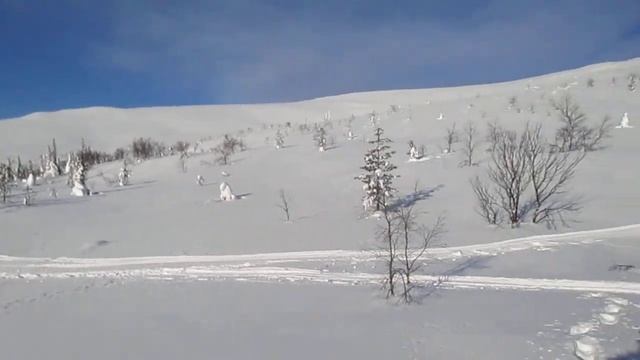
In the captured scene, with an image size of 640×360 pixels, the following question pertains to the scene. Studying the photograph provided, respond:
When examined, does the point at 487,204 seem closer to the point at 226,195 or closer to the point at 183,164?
the point at 226,195

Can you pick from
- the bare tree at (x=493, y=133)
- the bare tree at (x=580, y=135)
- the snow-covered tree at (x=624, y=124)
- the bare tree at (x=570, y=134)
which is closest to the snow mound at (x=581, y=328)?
the bare tree at (x=580, y=135)

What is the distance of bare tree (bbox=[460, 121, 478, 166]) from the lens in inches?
1447

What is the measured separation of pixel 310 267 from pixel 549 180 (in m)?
15.9

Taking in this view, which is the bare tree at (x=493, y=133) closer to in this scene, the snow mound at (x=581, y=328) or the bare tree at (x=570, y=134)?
the bare tree at (x=570, y=134)

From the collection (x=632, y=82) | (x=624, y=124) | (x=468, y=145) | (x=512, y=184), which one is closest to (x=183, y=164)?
(x=468, y=145)

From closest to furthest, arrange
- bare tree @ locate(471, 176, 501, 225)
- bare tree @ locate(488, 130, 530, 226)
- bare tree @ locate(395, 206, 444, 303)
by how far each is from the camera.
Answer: bare tree @ locate(395, 206, 444, 303)
bare tree @ locate(488, 130, 530, 226)
bare tree @ locate(471, 176, 501, 225)

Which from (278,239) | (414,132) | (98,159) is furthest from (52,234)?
(98,159)

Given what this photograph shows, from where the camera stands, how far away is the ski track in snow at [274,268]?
50.4 ft

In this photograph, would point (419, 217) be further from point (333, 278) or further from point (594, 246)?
point (333, 278)

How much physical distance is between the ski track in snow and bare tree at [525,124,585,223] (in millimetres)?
3540

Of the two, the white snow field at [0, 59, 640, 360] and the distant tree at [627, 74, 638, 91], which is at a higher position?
the distant tree at [627, 74, 638, 91]

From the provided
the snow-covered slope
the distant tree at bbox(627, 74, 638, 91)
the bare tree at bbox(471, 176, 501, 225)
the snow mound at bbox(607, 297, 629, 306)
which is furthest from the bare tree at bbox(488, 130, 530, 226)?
the distant tree at bbox(627, 74, 638, 91)

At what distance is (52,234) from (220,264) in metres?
12.6

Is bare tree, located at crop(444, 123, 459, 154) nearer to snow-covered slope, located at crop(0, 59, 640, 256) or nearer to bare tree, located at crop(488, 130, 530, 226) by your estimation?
snow-covered slope, located at crop(0, 59, 640, 256)
